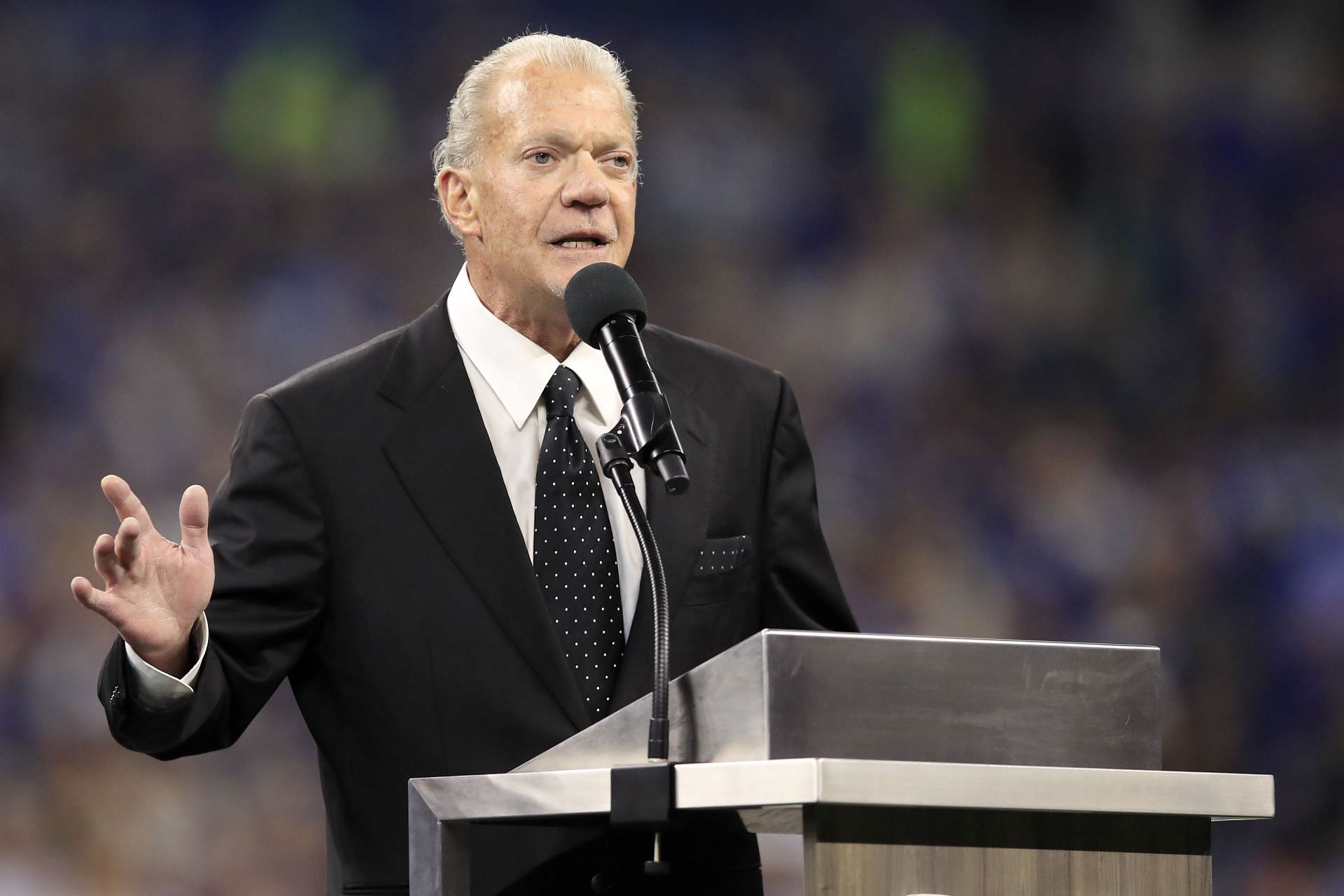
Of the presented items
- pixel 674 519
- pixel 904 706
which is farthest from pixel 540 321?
pixel 904 706

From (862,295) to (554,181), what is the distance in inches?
72.4

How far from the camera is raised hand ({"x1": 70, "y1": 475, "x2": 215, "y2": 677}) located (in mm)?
1400

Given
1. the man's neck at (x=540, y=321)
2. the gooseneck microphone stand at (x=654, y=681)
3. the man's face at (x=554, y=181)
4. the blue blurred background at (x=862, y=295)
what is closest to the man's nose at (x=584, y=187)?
the man's face at (x=554, y=181)

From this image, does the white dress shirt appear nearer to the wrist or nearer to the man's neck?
the man's neck

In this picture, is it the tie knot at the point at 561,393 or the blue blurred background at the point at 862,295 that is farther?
the blue blurred background at the point at 862,295

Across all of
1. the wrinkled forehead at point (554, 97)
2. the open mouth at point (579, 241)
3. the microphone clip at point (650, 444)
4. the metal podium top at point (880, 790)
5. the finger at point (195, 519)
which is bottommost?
the metal podium top at point (880, 790)

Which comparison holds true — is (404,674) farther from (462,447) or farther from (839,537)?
(839,537)

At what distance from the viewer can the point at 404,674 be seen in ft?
5.80

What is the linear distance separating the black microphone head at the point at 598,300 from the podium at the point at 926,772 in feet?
1.22

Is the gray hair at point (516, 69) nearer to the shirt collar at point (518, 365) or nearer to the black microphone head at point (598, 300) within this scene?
the shirt collar at point (518, 365)

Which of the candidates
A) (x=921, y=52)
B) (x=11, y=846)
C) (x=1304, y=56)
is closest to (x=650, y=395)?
(x=11, y=846)

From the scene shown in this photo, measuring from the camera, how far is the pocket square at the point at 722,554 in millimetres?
1880

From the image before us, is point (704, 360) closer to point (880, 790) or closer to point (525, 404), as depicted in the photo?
A: point (525, 404)

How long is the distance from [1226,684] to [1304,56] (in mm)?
1506
